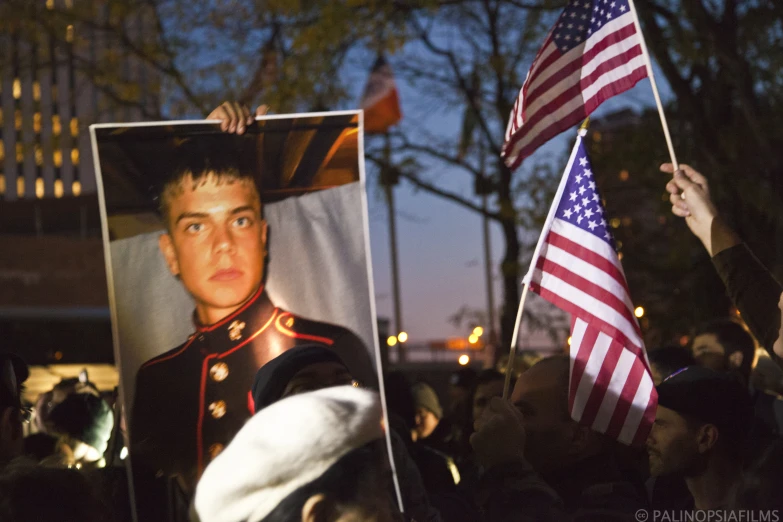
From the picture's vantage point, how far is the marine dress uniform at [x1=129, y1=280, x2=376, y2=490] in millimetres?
3104

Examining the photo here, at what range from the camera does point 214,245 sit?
10.7 feet

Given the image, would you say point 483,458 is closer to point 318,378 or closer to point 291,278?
point 318,378

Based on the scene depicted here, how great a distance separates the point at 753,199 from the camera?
34.9 ft

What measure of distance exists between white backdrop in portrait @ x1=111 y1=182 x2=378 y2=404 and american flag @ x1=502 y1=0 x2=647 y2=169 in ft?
5.49

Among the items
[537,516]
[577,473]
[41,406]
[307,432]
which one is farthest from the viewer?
[41,406]

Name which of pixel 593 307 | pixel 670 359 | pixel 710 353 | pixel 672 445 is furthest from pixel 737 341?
pixel 672 445

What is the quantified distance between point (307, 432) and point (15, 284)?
134 ft

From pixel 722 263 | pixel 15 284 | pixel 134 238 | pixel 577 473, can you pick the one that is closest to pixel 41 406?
pixel 134 238

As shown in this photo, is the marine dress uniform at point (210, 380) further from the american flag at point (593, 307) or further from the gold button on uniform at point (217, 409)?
the american flag at point (593, 307)

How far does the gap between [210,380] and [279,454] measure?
4.30 ft

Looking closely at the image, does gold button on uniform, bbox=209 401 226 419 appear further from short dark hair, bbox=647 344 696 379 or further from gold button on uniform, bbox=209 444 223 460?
short dark hair, bbox=647 344 696 379

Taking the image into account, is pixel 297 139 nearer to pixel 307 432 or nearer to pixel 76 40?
pixel 307 432

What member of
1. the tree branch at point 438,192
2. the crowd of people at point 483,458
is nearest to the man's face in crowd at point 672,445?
the crowd of people at point 483,458

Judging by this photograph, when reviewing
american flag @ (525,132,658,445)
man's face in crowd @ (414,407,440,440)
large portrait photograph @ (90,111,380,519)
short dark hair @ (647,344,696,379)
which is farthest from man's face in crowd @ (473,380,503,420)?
large portrait photograph @ (90,111,380,519)
